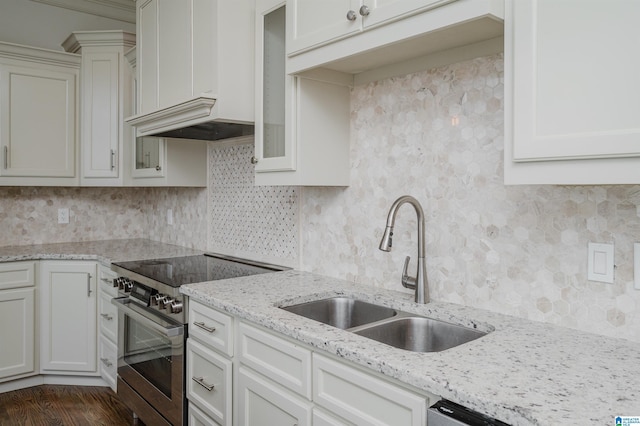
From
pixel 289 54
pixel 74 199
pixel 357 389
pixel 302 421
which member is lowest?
pixel 302 421

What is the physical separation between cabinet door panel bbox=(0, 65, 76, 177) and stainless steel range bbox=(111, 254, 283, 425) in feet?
3.70

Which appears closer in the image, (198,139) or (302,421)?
(302,421)

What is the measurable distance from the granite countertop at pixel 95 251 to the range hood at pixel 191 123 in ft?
2.58

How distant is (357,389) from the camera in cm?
125

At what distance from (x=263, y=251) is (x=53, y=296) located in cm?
154

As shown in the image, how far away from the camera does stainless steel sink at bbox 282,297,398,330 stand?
71.9 inches

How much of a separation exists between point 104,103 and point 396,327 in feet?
9.20

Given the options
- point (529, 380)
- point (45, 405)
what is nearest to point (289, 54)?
point (529, 380)

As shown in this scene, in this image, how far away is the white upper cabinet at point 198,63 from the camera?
2174 millimetres

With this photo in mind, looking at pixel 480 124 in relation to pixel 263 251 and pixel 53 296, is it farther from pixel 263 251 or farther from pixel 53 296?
pixel 53 296

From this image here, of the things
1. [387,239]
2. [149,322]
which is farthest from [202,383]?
[387,239]

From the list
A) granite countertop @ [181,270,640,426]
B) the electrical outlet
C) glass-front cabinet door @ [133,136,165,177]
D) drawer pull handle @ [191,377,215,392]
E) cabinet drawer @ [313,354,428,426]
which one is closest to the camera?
granite countertop @ [181,270,640,426]

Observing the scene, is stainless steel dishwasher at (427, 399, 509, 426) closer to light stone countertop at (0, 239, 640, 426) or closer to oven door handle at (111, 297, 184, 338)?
light stone countertop at (0, 239, 640, 426)

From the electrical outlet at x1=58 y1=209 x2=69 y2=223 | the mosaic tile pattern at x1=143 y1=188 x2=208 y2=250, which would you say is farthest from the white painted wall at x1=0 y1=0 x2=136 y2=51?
the mosaic tile pattern at x1=143 y1=188 x2=208 y2=250
